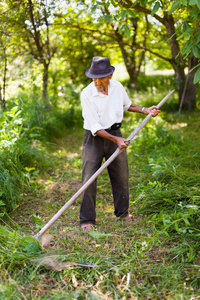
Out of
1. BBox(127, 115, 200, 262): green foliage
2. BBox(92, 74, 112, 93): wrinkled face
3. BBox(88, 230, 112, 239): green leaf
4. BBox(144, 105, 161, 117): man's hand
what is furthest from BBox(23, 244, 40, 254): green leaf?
BBox(144, 105, 161, 117): man's hand

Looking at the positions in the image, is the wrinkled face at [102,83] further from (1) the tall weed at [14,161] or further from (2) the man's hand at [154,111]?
(1) the tall weed at [14,161]

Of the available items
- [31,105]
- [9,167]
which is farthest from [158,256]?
[31,105]

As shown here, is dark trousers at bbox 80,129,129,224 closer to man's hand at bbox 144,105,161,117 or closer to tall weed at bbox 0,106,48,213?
man's hand at bbox 144,105,161,117

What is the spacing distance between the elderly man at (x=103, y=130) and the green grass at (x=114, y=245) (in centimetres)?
23

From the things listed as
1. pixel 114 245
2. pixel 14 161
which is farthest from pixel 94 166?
pixel 14 161

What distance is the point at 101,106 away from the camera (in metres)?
2.96

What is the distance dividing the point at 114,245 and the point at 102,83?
147 cm

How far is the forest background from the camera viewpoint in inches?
91.7

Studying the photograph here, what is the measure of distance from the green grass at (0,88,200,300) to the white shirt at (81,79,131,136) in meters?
0.96

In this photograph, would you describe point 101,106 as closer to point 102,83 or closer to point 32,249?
point 102,83

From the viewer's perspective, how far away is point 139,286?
2254mm

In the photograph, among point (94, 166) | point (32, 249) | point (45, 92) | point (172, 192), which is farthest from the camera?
point (45, 92)

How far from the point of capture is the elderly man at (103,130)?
291cm

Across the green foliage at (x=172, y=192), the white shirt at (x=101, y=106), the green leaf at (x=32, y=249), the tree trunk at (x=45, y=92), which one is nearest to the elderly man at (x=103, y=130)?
the white shirt at (x=101, y=106)
